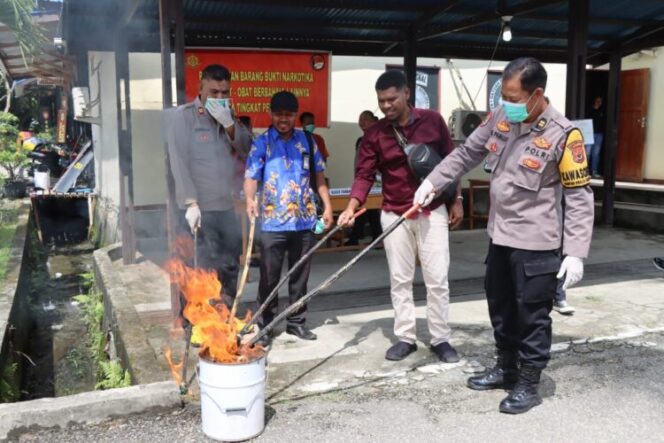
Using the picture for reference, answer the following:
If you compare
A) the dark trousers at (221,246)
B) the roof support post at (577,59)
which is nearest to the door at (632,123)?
the roof support post at (577,59)

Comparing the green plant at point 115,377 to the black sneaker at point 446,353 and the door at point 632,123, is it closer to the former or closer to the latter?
the black sneaker at point 446,353

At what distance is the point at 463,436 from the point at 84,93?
827 centimetres

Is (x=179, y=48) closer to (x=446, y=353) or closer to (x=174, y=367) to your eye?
(x=174, y=367)

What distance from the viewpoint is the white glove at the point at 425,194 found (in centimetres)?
371

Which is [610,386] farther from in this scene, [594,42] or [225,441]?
[594,42]

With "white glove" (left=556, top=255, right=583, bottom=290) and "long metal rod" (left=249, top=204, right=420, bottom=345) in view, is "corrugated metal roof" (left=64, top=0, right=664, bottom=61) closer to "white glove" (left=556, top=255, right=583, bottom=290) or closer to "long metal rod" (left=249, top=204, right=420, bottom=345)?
"long metal rod" (left=249, top=204, right=420, bottom=345)

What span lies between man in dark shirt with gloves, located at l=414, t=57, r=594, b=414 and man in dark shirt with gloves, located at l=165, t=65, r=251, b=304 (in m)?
1.94

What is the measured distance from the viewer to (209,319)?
11.5 feet

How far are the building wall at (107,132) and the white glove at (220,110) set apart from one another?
504 centimetres

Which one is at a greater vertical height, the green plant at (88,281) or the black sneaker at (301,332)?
the black sneaker at (301,332)

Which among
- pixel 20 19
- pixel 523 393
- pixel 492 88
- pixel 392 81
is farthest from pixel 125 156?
pixel 492 88

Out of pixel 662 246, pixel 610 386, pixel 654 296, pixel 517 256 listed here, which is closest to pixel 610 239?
pixel 662 246

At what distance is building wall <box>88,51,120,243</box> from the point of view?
8.71 metres

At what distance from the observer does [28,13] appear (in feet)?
20.8
